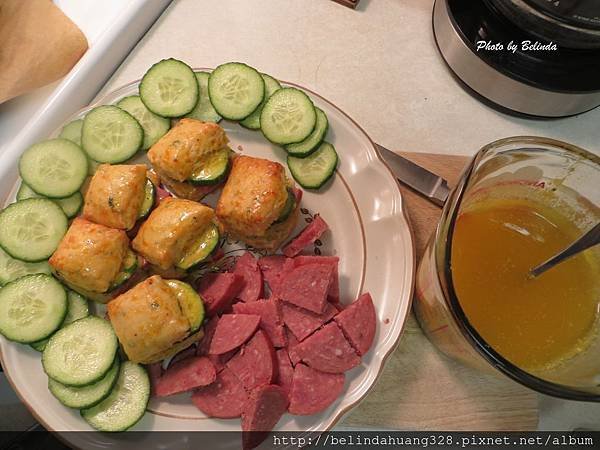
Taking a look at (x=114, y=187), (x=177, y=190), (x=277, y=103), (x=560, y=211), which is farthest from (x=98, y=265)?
(x=560, y=211)

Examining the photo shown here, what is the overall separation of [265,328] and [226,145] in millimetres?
526

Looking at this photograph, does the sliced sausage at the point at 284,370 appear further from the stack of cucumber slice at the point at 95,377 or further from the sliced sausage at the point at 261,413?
the stack of cucumber slice at the point at 95,377

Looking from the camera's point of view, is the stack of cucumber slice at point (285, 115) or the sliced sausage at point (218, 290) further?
the stack of cucumber slice at point (285, 115)

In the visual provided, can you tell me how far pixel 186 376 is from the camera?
1323mm

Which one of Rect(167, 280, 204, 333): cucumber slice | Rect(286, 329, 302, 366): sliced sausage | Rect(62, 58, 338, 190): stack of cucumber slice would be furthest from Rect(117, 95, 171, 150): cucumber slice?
Rect(286, 329, 302, 366): sliced sausage

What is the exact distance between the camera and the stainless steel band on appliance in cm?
156

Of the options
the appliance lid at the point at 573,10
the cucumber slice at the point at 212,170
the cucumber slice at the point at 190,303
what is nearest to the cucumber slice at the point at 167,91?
the cucumber slice at the point at 212,170

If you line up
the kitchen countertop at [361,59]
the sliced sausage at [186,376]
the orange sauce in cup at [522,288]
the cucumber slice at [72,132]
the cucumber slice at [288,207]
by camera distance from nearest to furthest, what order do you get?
the orange sauce in cup at [522,288], the sliced sausage at [186,376], the cucumber slice at [288,207], the cucumber slice at [72,132], the kitchen countertop at [361,59]

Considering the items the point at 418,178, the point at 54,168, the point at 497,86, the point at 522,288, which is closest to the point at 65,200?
the point at 54,168

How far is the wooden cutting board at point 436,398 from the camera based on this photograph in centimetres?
139

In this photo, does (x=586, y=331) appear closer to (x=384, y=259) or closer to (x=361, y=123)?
(x=384, y=259)

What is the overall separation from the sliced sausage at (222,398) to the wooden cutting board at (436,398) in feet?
0.94

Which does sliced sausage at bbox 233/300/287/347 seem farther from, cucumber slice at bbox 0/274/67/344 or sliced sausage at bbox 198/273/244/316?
cucumber slice at bbox 0/274/67/344

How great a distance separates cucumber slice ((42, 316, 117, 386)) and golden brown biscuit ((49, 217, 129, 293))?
10cm
